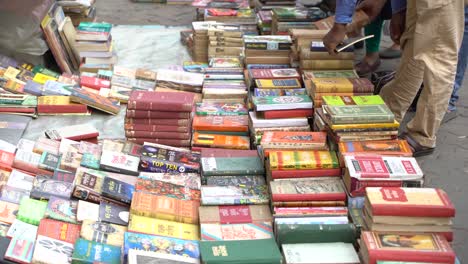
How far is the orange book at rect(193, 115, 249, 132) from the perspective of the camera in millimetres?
3512

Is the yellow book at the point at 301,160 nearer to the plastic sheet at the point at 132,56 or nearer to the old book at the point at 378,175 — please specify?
the old book at the point at 378,175

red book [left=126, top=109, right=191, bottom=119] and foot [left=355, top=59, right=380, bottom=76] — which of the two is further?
foot [left=355, top=59, right=380, bottom=76]

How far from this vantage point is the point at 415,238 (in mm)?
2266

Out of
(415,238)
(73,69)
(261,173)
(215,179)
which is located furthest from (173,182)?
(73,69)

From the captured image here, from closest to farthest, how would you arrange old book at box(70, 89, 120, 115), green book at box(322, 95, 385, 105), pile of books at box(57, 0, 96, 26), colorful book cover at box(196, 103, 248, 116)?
1. green book at box(322, 95, 385, 105)
2. colorful book cover at box(196, 103, 248, 116)
3. old book at box(70, 89, 120, 115)
4. pile of books at box(57, 0, 96, 26)

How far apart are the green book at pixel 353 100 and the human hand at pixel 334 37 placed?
58 cm

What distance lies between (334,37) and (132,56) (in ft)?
7.24

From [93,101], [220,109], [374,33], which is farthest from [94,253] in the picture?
[374,33]

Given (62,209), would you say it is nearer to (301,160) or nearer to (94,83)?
(301,160)

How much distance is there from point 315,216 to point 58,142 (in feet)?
5.40

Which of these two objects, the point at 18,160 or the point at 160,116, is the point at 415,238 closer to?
the point at 160,116

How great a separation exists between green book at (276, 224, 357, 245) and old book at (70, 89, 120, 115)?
204 centimetres

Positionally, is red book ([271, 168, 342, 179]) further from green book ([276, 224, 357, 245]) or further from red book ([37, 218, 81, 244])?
red book ([37, 218, 81, 244])

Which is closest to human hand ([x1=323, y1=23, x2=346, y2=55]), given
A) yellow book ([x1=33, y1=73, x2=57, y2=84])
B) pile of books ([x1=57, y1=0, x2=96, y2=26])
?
yellow book ([x1=33, y1=73, x2=57, y2=84])
